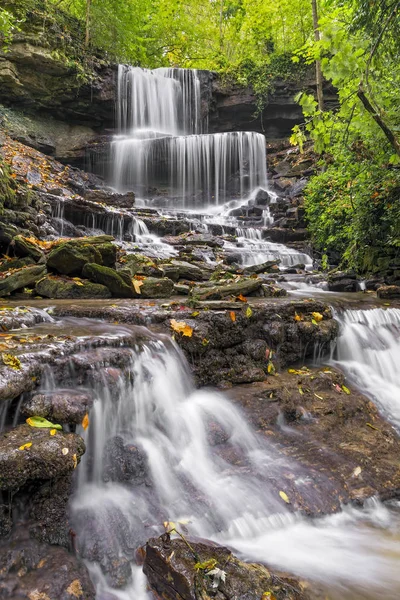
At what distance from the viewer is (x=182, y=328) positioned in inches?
177

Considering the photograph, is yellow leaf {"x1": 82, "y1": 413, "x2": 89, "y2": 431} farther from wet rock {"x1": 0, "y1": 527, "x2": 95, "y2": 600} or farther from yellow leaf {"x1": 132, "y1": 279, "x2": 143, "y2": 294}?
yellow leaf {"x1": 132, "y1": 279, "x2": 143, "y2": 294}

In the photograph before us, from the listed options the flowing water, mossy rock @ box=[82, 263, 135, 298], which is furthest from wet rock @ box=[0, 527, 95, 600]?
mossy rock @ box=[82, 263, 135, 298]

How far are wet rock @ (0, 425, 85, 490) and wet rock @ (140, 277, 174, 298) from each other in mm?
4346

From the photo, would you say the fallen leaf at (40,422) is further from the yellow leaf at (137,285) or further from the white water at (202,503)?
→ the yellow leaf at (137,285)

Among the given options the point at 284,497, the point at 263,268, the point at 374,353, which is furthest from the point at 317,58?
the point at 263,268

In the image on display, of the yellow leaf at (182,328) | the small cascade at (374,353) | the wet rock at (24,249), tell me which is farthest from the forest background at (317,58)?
the wet rock at (24,249)

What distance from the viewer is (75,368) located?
328cm

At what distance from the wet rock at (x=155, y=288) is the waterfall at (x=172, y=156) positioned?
13.1 m

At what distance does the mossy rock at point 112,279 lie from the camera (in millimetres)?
6668

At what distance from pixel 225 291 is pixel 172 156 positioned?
15122mm

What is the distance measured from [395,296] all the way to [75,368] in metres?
7.66

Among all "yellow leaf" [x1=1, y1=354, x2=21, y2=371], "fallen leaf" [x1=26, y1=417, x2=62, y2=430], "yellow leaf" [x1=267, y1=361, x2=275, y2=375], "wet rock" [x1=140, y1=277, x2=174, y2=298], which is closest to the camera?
"fallen leaf" [x1=26, y1=417, x2=62, y2=430]

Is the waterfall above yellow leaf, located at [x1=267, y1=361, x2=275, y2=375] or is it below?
above

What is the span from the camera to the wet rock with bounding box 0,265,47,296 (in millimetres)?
6027
